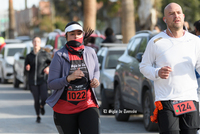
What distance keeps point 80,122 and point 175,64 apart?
123 centimetres

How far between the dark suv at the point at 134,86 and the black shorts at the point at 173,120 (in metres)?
3.54

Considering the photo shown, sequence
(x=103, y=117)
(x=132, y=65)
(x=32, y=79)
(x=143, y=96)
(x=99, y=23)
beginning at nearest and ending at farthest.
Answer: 1. (x=143, y=96)
2. (x=132, y=65)
3. (x=32, y=79)
4. (x=103, y=117)
5. (x=99, y=23)

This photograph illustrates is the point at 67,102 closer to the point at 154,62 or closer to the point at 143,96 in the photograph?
the point at 154,62

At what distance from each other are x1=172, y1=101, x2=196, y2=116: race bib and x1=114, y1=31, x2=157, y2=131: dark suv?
3.57m

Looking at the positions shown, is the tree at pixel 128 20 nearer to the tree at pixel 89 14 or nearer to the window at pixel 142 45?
the tree at pixel 89 14

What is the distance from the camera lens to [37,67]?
11.0 metres

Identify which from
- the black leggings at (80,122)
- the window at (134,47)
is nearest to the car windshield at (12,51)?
the window at (134,47)

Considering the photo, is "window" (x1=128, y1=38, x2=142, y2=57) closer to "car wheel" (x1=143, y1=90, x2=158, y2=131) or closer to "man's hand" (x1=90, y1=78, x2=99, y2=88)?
"car wheel" (x1=143, y1=90, x2=158, y2=131)

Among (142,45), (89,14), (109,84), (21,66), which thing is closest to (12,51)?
(21,66)

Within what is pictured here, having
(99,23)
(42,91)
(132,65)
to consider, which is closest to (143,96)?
(132,65)

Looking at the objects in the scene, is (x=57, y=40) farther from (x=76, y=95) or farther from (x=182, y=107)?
(x=182, y=107)

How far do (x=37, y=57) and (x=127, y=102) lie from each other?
88.3 inches

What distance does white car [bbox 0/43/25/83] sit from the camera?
75.5 feet

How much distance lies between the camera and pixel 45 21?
250ft
